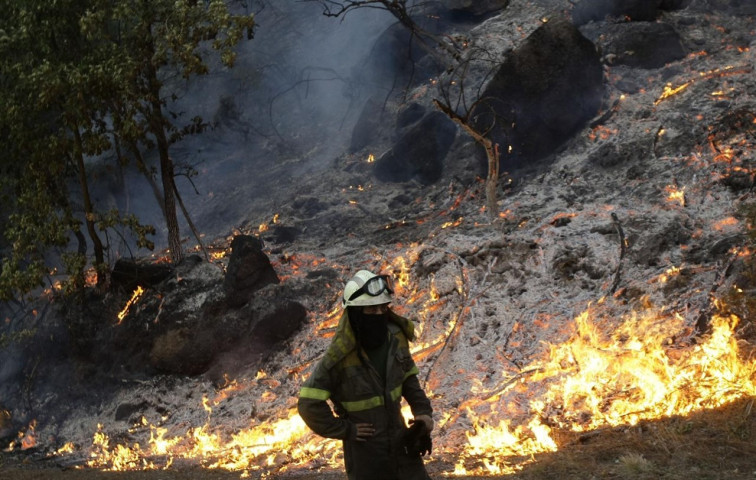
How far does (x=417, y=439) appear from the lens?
404 centimetres

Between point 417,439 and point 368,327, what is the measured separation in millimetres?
731

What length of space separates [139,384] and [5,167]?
5025mm

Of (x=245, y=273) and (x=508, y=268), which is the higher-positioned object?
(x=245, y=273)

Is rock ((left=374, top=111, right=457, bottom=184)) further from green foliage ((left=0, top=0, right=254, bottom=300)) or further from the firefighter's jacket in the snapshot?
the firefighter's jacket

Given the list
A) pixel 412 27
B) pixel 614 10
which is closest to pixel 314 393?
pixel 412 27

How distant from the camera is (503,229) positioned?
11.4 meters

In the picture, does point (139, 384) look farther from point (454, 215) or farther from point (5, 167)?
point (454, 215)

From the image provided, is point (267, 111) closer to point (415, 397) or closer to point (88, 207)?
point (88, 207)

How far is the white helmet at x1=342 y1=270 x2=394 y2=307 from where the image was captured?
410 cm

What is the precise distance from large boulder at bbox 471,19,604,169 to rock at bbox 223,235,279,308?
498 cm

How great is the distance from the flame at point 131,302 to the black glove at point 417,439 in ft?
32.2

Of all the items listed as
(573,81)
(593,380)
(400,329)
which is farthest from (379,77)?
(400,329)

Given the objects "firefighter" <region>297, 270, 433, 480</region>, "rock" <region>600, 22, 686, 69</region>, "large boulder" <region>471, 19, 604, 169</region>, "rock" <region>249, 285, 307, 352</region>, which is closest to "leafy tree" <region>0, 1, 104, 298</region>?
"rock" <region>249, 285, 307, 352</region>

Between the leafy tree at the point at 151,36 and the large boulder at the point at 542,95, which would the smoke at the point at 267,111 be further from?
the leafy tree at the point at 151,36
